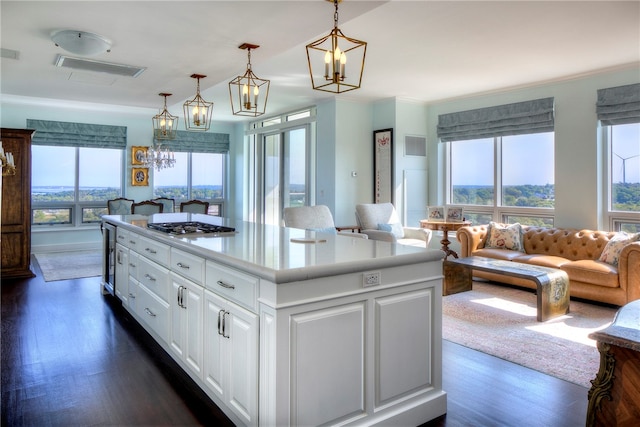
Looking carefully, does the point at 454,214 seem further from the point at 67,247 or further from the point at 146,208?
the point at 67,247

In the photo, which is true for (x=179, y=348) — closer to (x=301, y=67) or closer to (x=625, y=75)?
(x=301, y=67)

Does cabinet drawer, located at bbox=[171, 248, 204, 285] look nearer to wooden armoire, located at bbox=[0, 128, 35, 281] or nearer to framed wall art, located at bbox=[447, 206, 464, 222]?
wooden armoire, located at bbox=[0, 128, 35, 281]

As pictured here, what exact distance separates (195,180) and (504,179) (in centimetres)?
637

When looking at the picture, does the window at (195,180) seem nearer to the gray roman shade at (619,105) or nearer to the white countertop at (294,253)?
the white countertop at (294,253)

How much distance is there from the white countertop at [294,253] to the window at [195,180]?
6613 mm

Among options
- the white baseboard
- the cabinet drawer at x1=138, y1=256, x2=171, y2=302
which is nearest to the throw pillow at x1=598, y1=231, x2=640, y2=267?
the cabinet drawer at x1=138, y1=256, x2=171, y2=302

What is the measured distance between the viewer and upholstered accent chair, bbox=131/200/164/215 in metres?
7.28

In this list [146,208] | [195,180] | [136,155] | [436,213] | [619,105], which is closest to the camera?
[619,105]

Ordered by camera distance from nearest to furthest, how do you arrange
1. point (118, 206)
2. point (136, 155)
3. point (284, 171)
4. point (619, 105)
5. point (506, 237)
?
point (619, 105) < point (506, 237) < point (118, 206) < point (284, 171) < point (136, 155)

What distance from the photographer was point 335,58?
2502mm

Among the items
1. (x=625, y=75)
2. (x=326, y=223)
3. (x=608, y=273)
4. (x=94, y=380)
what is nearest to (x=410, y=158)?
(x=326, y=223)

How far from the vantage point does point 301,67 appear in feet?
17.1

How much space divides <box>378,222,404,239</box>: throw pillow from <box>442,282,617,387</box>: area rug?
4.75ft

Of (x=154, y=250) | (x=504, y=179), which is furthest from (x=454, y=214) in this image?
(x=154, y=250)
